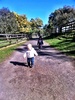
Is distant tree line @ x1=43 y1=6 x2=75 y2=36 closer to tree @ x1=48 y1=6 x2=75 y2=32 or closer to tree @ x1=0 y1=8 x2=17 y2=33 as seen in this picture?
tree @ x1=48 y1=6 x2=75 y2=32

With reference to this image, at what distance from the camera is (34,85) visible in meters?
6.32

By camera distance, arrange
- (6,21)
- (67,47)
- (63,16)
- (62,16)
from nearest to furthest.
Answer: (67,47)
(63,16)
(62,16)
(6,21)

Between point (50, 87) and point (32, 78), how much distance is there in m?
1.24

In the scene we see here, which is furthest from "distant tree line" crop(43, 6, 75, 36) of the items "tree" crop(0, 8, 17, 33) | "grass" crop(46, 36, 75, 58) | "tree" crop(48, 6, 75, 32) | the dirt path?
the dirt path

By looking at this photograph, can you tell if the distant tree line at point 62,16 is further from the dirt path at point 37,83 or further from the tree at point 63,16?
the dirt path at point 37,83

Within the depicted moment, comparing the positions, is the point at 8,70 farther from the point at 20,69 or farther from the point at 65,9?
the point at 65,9

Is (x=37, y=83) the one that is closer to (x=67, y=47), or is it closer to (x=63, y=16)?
(x=67, y=47)

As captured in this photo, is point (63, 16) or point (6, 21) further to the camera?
point (6, 21)

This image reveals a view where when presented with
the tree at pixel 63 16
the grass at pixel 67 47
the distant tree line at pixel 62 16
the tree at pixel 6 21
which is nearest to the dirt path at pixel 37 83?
the grass at pixel 67 47

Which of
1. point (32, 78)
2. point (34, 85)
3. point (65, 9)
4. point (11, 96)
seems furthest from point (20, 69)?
point (65, 9)

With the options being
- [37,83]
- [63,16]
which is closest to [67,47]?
[37,83]

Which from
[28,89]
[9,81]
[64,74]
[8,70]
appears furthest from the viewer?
[8,70]

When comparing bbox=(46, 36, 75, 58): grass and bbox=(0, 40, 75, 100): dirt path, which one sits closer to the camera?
bbox=(0, 40, 75, 100): dirt path

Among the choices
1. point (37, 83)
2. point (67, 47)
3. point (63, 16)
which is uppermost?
point (63, 16)
